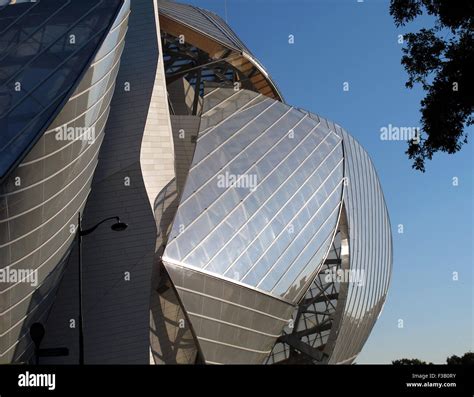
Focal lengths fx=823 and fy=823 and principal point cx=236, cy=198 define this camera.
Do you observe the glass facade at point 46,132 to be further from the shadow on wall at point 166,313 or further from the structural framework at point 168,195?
the shadow on wall at point 166,313

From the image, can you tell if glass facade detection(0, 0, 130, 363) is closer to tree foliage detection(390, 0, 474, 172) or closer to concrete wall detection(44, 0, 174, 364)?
concrete wall detection(44, 0, 174, 364)

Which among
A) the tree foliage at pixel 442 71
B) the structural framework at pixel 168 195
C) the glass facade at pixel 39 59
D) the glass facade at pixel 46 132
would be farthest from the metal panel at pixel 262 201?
the tree foliage at pixel 442 71

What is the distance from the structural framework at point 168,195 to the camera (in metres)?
24.7

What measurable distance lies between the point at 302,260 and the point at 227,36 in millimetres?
12819

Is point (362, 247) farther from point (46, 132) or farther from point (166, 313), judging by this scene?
point (46, 132)

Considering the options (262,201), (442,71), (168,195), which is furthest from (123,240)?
(442,71)

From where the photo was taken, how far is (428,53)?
16.0 m

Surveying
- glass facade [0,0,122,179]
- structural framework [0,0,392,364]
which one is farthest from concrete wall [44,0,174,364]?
glass facade [0,0,122,179]

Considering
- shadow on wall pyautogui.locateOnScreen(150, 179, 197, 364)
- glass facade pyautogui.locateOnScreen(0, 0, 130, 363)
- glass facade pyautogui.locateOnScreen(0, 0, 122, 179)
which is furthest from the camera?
shadow on wall pyautogui.locateOnScreen(150, 179, 197, 364)

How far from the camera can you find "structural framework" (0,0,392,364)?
24719 millimetres

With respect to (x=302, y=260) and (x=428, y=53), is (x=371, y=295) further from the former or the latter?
(x=428, y=53)

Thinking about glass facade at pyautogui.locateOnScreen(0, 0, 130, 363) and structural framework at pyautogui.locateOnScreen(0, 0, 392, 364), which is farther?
structural framework at pyautogui.locateOnScreen(0, 0, 392, 364)

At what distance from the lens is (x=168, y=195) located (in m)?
33.4
